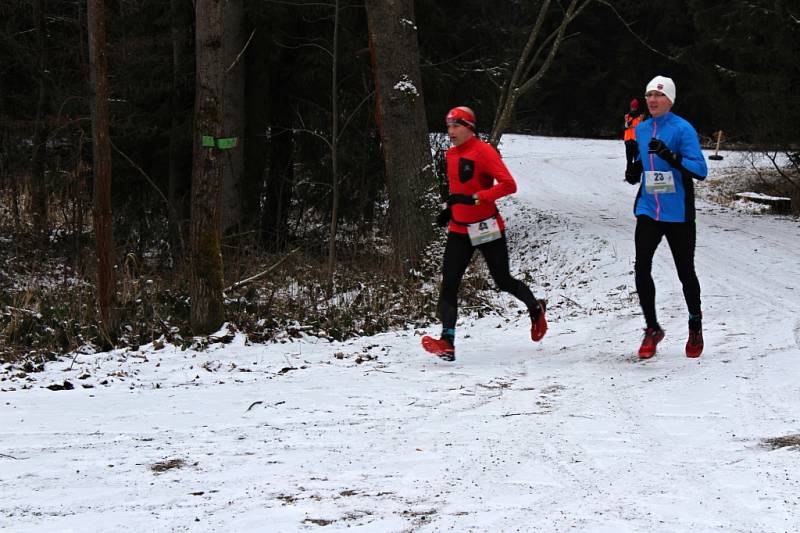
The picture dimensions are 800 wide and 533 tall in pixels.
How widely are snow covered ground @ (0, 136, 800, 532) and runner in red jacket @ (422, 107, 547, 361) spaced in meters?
0.53

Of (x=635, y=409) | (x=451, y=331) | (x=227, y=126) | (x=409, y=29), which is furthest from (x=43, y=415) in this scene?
(x=227, y=126)

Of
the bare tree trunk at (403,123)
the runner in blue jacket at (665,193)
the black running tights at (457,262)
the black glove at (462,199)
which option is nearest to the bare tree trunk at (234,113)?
the bare tree trunk at (403,123)

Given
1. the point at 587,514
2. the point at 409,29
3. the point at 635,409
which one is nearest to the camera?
the point at 587,514

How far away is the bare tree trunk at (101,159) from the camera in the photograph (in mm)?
8266

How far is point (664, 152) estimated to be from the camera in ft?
22.3

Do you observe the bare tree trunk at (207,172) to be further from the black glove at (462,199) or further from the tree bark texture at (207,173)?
the black glove at (462,199)

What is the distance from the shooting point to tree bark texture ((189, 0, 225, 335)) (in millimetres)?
7812

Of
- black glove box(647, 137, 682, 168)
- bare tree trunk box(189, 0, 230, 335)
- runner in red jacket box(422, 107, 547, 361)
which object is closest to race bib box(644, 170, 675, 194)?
black glove box(647, 137, 682, 168)

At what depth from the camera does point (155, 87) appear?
15148 mm

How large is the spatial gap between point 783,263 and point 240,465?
968cm

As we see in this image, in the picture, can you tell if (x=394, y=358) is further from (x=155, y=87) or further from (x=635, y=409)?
(x=155, y=87)

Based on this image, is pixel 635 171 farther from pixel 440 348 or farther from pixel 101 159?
pixel 101 159

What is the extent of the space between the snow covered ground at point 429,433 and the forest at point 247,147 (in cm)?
107

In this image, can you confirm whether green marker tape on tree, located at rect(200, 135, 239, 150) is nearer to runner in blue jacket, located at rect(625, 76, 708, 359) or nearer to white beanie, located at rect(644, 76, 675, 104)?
runner in blue jacket, located at rect(625, 76, 708, 359)
